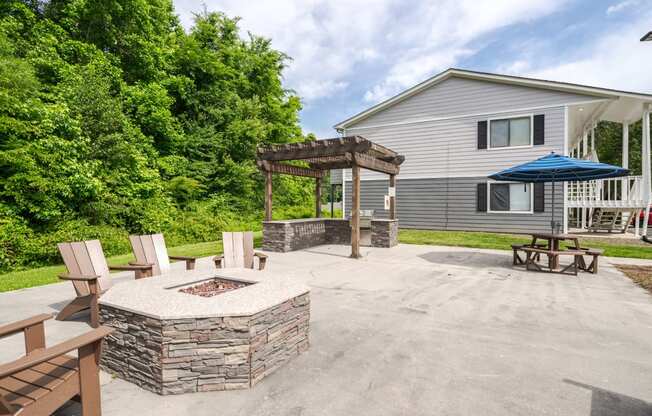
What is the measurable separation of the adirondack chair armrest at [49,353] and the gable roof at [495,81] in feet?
48.1

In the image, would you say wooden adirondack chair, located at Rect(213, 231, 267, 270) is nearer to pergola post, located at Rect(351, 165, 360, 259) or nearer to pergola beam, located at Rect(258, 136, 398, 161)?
pergola post, located at Rect(351, 165, 360, 259)

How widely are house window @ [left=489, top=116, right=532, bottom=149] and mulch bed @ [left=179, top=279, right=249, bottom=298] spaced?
1278 centimetres

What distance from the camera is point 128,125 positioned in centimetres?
1288

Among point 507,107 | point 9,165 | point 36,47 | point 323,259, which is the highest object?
point 36,47

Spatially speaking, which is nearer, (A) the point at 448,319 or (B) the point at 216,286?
(B) the point at 216,286

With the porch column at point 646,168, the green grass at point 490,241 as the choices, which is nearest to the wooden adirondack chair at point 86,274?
the green grass at point 490,241

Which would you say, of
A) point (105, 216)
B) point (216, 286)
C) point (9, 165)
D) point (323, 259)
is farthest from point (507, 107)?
point (9, 165)

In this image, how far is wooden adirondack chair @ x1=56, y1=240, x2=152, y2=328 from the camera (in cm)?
376

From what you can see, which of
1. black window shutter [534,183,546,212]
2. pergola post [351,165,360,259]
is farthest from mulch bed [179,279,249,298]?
black window shutter [534,183,546,212]

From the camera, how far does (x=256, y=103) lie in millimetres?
19703

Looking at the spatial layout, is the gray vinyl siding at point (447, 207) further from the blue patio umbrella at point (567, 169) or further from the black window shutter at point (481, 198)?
the blue patio umbrella at point (567, 169)

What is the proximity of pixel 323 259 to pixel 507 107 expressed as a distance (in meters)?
10.1

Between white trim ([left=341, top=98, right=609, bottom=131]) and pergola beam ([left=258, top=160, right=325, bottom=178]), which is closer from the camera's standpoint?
pergola beam ([left=258, top=160, right=325, bottom=178])

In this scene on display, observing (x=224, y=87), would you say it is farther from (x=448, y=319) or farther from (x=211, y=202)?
(x=448, y=319)
